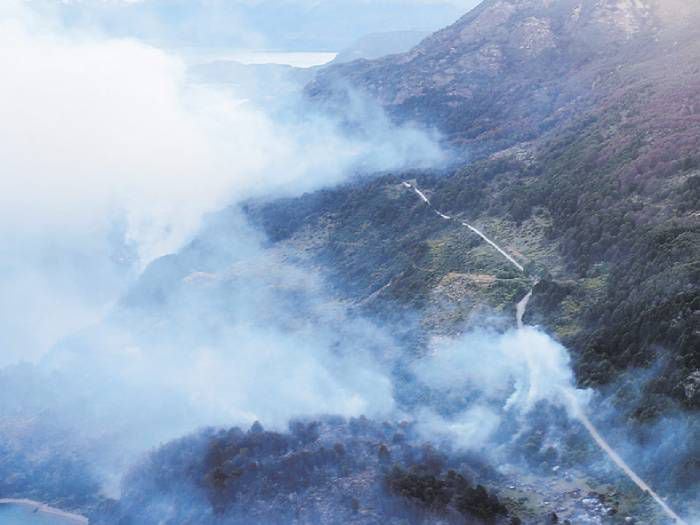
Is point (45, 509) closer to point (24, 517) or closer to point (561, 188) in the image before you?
point (24, 517)

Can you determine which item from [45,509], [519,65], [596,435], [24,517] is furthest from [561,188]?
[24,517]

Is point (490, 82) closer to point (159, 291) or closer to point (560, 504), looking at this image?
point (159, 291)

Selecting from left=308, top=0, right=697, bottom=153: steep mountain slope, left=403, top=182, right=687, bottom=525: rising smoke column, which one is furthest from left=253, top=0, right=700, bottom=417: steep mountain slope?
left=403, top=182, right=687, bottom=525: rising smoke column

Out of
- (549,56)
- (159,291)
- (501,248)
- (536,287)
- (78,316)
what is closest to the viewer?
(536,287)

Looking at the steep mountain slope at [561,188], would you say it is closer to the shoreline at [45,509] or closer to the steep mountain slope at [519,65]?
the steep mountain slope at [519,65]

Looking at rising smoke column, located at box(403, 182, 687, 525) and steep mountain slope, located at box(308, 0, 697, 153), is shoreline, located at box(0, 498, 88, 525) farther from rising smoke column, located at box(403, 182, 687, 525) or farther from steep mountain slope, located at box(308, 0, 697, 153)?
steep mountain slope, located at box(308, 0, 697, 153)

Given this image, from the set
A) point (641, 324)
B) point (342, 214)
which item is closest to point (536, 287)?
point (641, 324)
